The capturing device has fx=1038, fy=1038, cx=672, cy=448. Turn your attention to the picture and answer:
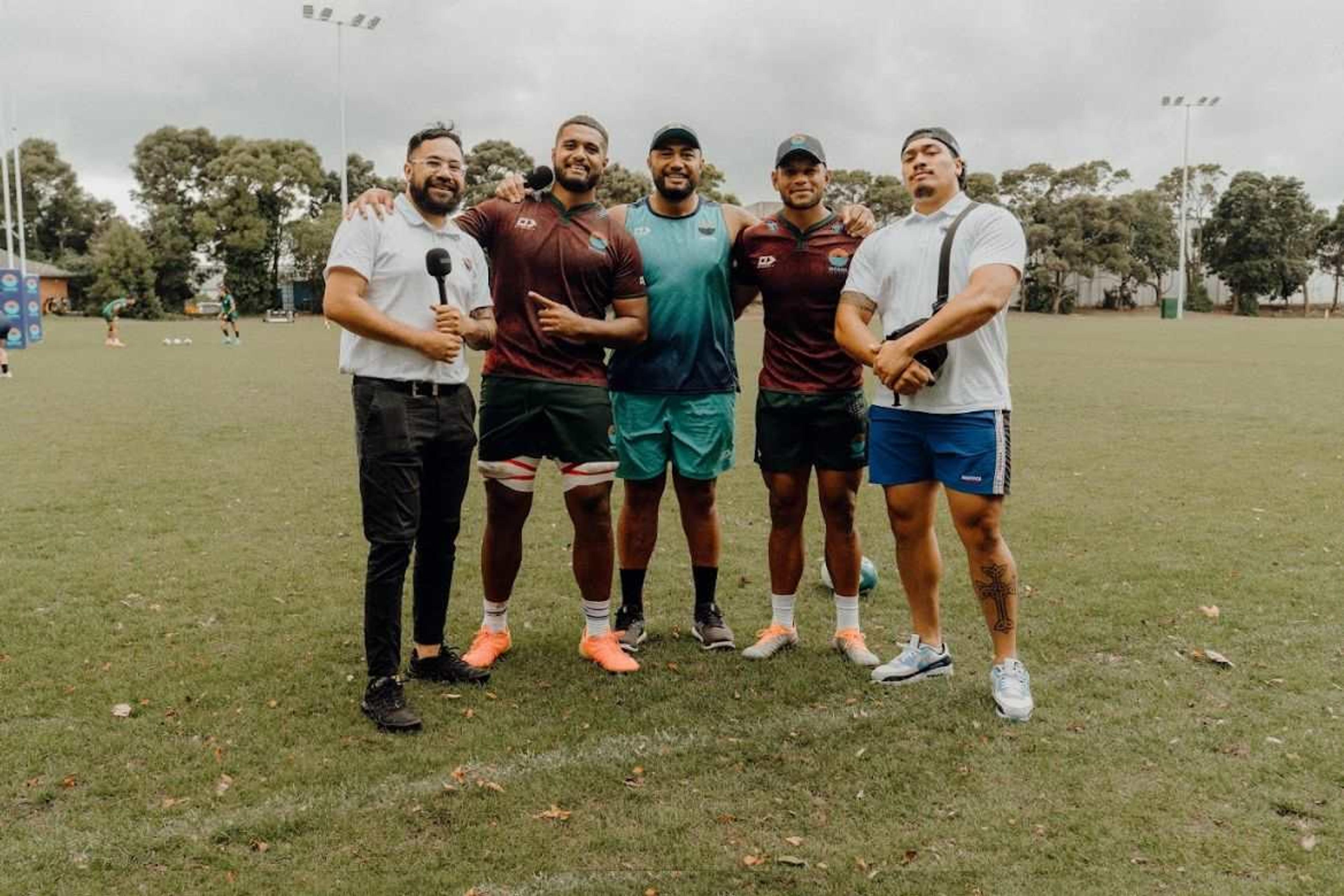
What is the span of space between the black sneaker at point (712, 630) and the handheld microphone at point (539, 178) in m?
2.36

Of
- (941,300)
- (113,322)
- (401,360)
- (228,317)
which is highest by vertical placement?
(228,317)

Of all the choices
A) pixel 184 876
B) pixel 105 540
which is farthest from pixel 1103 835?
pixel 105 540

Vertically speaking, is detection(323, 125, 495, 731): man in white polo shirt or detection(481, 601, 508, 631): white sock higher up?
detection(323, 125, 495, 731): man in white polo shirt

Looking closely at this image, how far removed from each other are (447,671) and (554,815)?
4.99 ft

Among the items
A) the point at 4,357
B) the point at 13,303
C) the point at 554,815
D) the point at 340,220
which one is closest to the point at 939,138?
the point at 554,815

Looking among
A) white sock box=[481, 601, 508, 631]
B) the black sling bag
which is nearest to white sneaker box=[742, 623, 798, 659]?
white sock box=[481, 601, 508, 631]

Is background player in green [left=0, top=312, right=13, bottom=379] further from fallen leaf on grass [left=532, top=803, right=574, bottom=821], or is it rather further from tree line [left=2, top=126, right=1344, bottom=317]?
tree line [left=2, top=126, right=1344, bottom=317]

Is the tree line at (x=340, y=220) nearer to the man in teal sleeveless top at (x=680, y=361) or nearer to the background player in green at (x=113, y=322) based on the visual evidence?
the background player in green at (x=113, y=322)

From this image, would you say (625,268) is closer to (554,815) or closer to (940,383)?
(940,383)

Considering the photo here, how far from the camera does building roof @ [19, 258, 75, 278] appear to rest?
57.9m

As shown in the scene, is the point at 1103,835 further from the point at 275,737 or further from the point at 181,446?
the point at 181,446

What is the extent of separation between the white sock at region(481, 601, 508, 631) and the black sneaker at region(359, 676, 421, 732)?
0.85 metres

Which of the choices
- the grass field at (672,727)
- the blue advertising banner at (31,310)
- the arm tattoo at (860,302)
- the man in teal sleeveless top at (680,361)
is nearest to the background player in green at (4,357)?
the blue advertising banner at (31,310)

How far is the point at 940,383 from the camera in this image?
15.1 feet
